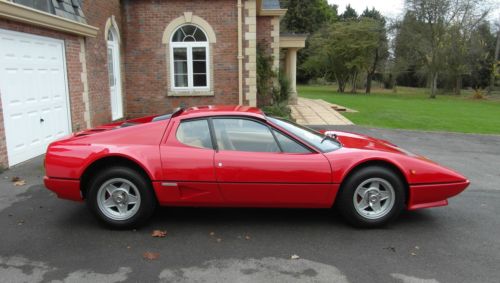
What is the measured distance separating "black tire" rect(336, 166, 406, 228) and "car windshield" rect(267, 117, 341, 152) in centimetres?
40

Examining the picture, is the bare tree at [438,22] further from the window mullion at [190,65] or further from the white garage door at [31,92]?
the white garage door at [31,92]

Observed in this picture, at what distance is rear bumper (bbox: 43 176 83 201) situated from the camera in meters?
4.26

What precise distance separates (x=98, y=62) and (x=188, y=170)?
24.6 ft

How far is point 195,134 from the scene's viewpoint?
4355 millimetres

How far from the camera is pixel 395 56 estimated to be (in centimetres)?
3756

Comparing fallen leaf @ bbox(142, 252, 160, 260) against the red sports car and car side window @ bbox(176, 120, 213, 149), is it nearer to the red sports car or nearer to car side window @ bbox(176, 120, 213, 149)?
the red sports car

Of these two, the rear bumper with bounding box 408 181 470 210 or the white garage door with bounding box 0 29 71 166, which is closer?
the rear bumper with bounding box 408 181 470 210

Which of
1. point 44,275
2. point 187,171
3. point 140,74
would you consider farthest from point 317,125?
point 44,275

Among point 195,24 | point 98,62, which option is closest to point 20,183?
point 98,62

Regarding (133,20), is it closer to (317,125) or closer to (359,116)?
(317,125)

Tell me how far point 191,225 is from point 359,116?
13.3 meters

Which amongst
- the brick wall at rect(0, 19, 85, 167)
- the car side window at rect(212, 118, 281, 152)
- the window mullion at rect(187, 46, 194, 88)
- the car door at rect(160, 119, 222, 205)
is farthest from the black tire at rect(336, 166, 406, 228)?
the window mullion at rect(187, 46, 194, 88)

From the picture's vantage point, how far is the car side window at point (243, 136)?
4277 millimetres

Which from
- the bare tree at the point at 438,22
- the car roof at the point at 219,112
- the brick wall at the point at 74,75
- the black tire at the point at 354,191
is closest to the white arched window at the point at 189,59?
the brick wall at the point at 74,75
